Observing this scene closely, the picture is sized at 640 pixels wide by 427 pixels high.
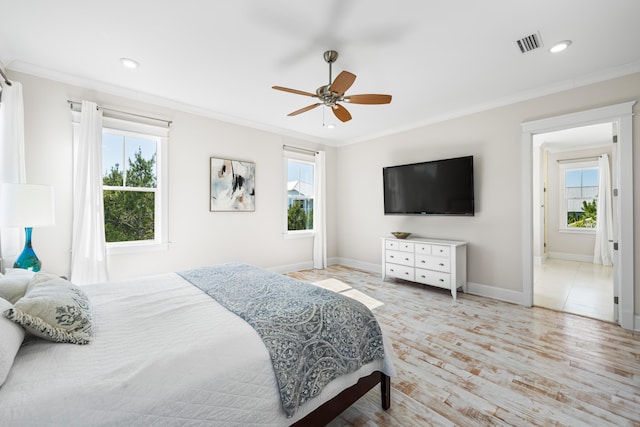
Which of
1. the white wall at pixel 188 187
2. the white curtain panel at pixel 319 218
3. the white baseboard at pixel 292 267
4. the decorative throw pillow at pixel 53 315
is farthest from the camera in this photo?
the white curtain panel at pixel 319 218

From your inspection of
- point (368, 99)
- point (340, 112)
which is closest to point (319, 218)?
point (340, 112)

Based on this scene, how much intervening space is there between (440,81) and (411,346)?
9.35 ft

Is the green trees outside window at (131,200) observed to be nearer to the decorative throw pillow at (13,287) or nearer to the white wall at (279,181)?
the white wall at (279,181)

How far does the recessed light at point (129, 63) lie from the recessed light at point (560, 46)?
12.9ft

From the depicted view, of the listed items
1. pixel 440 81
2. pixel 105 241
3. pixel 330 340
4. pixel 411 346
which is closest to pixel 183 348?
pixel 330 340

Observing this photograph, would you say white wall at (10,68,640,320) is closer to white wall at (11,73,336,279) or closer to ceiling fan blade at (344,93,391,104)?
white wall at (11,73,336,279)

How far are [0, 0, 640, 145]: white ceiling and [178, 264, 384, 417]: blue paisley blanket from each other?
205 cm

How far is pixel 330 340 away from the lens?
1.46 m

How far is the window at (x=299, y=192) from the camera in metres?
5.24

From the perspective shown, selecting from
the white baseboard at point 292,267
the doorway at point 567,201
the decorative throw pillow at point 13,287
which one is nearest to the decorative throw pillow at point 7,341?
the decorative throw pillow at point 13,287

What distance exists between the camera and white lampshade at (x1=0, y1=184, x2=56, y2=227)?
→ 213cm

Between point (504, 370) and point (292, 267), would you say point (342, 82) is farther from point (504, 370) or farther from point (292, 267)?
point (292, 267)

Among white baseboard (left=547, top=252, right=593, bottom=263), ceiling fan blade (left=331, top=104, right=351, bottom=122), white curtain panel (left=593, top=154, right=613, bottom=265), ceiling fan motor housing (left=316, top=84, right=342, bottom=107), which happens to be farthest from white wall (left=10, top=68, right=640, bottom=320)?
white baseboard (left=547, top=252, right=593, bottom=263)

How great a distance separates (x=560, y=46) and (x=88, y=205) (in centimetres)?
496
